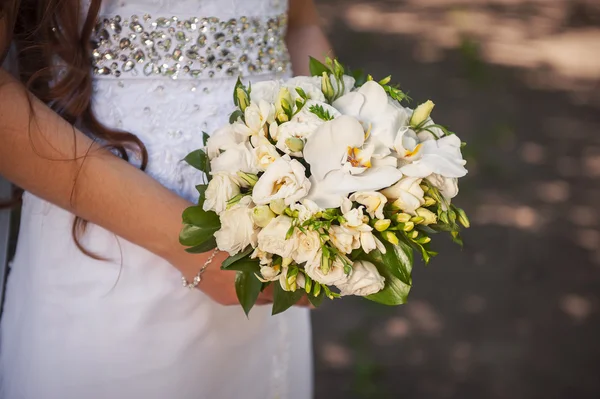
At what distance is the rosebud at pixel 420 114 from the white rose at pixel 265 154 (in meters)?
0.24

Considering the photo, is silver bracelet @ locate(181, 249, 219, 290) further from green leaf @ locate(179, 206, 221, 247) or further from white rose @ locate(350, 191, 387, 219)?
white rose @ locate(350, 191, 387, 219)

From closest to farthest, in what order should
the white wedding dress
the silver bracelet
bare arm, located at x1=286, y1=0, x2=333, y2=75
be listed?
the silver bracelet
the white wedding dress
bare arm, located at x1=286, y1=0, x2=333, y2=75

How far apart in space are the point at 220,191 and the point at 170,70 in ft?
1.50

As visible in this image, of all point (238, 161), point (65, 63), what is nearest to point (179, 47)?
point (65, 63)

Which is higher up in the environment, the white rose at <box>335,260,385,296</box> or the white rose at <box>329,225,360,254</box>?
the white rose at <box>329,225,360,254</box>

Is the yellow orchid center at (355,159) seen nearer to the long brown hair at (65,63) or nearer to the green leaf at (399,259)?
the green leaf at (399,259)

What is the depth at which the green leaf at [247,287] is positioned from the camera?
120cm

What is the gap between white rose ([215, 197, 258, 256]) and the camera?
3.46ft

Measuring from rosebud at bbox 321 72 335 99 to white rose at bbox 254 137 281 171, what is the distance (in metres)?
0.15

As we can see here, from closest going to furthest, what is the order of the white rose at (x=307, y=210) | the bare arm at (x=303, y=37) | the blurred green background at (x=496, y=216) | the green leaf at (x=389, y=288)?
the white rose at (x=307, y=210) → the green leaf at (x=389, y=288) → the bare arm at (x=303, y=37) → the blurred green background at (x=496, y=216)

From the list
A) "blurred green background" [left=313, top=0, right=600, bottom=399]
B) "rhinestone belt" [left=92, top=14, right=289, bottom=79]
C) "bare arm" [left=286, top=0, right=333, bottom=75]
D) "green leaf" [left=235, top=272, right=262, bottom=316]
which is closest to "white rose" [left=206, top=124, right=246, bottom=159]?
"green leaf" [left=235, top=272, right=262, bottom=316]

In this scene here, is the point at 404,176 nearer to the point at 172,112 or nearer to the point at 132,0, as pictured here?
the point at 172,112

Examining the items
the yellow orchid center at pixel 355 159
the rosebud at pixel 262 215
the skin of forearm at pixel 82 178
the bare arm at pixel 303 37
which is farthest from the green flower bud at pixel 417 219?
the bare arm at pixel 303 37

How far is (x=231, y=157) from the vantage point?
1.10 m
